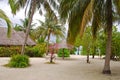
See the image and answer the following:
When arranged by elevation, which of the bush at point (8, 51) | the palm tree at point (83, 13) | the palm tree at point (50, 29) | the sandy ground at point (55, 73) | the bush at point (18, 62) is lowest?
the sandy ground at point (55, 73)

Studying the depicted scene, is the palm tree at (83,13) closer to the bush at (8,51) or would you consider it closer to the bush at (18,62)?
the bush at (18,62)

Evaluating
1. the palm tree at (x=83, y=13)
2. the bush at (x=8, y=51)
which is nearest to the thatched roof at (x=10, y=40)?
the bush at (x=8, y=51)

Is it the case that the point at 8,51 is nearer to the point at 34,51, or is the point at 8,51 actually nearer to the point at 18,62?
the point at 34,51

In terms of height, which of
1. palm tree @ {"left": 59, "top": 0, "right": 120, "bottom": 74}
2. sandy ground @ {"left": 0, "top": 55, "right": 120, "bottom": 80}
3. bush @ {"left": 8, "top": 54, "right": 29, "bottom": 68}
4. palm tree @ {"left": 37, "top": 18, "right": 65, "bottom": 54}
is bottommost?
sandy ground @ {"left": 0, "top": 55, "right": 120, "bottom": 80}

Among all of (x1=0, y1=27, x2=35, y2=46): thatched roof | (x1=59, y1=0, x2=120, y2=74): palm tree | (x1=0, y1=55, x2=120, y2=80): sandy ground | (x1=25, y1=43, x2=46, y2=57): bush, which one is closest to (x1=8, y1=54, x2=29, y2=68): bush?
(x1=0, y1=55, x2=120, y2=80): sandy ground

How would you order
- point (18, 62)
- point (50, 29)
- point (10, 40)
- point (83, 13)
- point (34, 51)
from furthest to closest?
point (50, 29) → point (10, 40) → point (34, 51) → point (18, 62) → point (83, 13)

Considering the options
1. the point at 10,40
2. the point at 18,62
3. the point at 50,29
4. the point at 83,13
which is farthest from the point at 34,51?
the point at 83,13

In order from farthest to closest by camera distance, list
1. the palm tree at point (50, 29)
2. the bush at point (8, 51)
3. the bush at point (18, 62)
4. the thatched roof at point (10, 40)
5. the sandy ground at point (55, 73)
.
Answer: the palm tree at point (50, 29)
the thatched roof at point (10, 40)
the bush at point (8, 51)
the bush at point (18, 62)
the sandy ground at point (55, 73)

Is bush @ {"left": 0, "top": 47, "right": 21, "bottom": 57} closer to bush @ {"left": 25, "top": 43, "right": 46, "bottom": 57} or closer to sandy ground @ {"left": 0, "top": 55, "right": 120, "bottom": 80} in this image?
bush @ {"left": 25, "top": 43, "right": 46, "bottom": 57}

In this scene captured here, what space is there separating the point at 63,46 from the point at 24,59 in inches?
522

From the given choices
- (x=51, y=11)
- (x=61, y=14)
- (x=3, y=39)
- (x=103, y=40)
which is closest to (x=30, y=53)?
(x=3, y=39)

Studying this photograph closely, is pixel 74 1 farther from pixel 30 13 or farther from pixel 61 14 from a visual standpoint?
pixel 30 13

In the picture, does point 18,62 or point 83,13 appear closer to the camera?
point 83,13

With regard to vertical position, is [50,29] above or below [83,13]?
above
